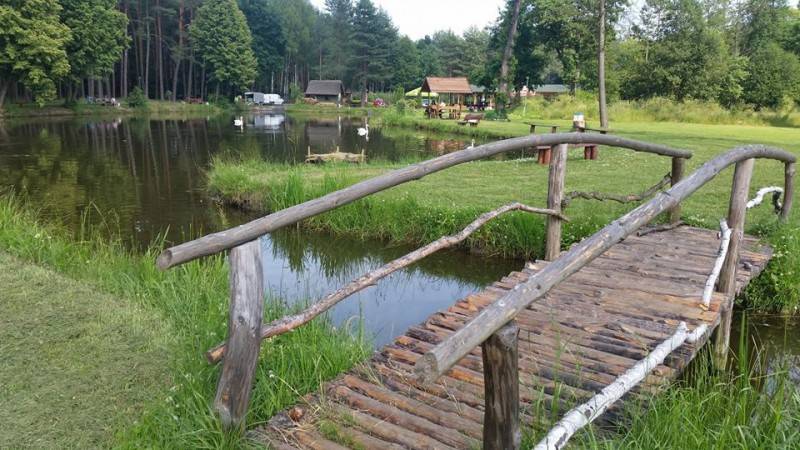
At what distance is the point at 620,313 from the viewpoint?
4.46 m

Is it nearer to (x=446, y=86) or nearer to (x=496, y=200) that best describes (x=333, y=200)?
(x=496, y=200)

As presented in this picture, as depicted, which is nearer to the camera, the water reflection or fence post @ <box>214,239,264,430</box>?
fence post @ <box>214,239,264,430</box>

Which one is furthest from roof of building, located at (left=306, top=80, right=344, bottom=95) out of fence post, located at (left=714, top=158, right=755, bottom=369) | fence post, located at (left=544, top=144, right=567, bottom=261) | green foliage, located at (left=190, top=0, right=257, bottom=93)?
fence post, located at (left=714, top=158, right=755, bottom=369)

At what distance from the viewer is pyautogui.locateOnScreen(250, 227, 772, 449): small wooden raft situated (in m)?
3.05

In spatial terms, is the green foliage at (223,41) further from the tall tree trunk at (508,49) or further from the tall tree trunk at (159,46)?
the tall tree trunk at (508,49)

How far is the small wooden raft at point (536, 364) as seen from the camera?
10.0ft

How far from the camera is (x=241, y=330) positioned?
2.88 m

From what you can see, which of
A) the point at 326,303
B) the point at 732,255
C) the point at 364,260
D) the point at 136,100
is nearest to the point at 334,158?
the point at 364,260

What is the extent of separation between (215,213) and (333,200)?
916 cm

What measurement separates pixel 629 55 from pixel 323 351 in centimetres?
4080

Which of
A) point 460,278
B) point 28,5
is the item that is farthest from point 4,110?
point 460,278

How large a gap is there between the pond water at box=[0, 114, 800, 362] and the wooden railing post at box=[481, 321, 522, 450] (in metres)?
2.24

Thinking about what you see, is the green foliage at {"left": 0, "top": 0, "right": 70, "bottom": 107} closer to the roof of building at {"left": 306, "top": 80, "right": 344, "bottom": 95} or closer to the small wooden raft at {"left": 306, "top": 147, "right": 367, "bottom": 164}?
the small wooden raft at {"left": 306, "top": 147, "right": 367, "bottom": 164}

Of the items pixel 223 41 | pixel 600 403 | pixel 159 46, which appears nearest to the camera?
pixel 600 403
